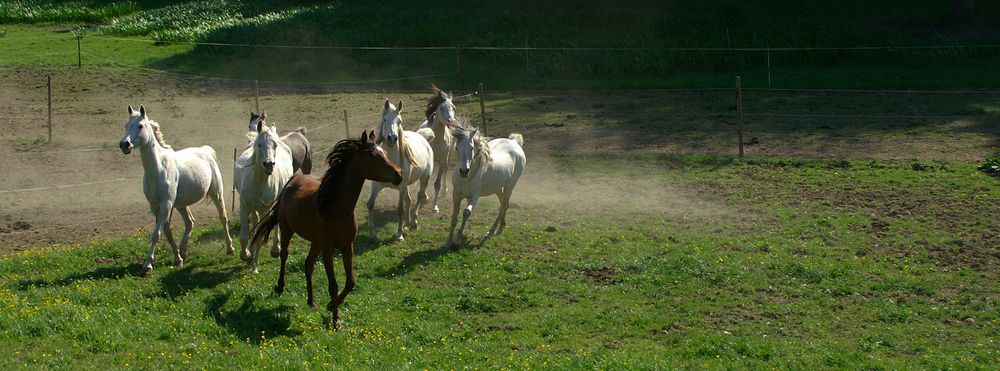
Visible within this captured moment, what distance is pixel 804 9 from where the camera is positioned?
3475 centimetres

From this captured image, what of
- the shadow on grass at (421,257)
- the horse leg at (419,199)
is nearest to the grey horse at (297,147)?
the horse leg at (419,199)

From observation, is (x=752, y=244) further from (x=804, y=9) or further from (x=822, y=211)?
(x=804, y=9)

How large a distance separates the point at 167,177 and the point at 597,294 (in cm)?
545

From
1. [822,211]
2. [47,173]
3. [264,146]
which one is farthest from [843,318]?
[47,173]

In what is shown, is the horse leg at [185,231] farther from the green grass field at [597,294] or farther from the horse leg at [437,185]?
the horse leg at [437,185]

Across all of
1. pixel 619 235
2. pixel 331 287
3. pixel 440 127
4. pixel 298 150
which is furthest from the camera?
pixel 440 127

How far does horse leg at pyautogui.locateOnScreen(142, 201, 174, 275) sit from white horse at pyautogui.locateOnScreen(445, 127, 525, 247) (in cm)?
361

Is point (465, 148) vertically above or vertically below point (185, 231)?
above

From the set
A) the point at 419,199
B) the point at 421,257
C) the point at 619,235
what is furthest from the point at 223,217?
the point at 619,235

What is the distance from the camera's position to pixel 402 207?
13969 millimetres

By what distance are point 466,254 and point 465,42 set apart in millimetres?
19533

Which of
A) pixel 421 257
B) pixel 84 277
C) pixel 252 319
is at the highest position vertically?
pixel 84 277

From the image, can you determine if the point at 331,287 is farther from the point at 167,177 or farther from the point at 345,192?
the point at 167,177

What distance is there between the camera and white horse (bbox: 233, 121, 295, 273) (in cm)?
1184
